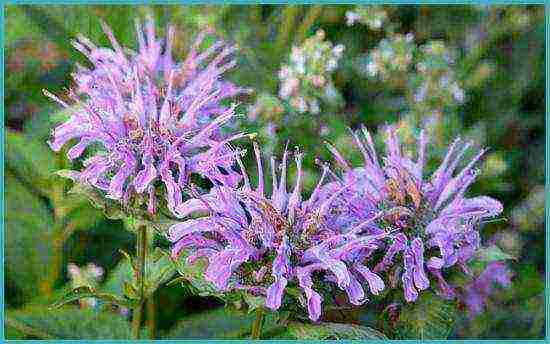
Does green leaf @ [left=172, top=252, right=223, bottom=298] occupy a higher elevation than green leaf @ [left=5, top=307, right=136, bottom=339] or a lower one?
higher

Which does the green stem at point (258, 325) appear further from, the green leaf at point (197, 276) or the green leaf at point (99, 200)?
the green leaf at point (99, 200)

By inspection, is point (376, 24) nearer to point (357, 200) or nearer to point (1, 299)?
point (357, 200)

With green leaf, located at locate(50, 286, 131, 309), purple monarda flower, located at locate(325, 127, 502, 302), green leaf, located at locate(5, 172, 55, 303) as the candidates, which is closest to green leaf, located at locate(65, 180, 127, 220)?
green leaf, located at locate(50, 286, 131, 309)

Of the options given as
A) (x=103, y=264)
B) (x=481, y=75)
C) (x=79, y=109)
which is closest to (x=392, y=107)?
(x=481, y=75)

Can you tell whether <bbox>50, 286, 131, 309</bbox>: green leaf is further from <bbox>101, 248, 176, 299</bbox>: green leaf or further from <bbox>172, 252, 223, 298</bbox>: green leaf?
<bbox>172, 252, 223, 298</bbox>: green leaf

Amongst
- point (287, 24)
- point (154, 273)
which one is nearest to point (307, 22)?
point (287, 24)
